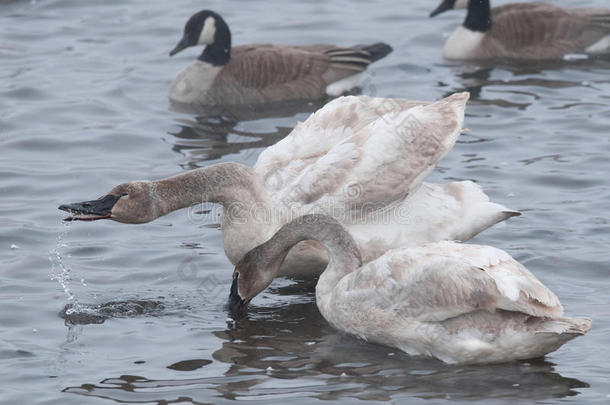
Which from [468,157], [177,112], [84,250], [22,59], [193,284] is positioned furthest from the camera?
[22,59]

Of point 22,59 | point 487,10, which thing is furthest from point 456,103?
point 22,59

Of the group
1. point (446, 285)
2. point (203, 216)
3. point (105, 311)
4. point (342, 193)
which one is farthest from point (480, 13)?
point (446, 285)

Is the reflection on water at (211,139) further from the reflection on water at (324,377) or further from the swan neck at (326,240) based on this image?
the reflection on water at (324,377)

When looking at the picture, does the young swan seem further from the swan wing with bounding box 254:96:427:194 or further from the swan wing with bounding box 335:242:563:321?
the swan wing with bounding box 254:96:427:194

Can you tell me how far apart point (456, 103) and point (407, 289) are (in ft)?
8.10

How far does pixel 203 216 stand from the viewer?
11.0m

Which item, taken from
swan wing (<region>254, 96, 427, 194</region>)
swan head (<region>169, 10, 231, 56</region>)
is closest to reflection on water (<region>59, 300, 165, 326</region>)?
swan wing (<region>254, 96, 427, 194</region>)

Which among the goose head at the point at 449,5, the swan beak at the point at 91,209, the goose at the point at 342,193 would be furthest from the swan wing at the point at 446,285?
the goose head at the point at 449,5

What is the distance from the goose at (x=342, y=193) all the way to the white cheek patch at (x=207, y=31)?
530cm

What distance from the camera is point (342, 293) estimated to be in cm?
817

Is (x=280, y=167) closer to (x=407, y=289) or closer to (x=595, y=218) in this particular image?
(x=407, y=289)

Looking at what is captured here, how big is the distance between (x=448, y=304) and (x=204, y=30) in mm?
7951

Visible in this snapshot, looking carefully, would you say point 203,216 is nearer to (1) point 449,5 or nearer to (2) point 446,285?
(2) point 446,285

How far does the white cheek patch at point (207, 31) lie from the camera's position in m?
14.6
